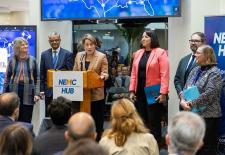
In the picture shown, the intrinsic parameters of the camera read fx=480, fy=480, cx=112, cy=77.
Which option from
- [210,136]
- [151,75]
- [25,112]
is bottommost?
[210,136]

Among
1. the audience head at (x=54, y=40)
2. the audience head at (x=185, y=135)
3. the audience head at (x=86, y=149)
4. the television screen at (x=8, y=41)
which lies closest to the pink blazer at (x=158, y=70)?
the audience head at (x=54, y=40)

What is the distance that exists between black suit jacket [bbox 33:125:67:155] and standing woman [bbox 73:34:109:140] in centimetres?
243

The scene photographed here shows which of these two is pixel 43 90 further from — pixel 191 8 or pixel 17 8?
pixel 17 8

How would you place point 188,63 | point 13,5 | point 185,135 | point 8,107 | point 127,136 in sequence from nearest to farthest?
point 185,135 → point 127,136 → point 8,107 → point 188,63 → point 13,5

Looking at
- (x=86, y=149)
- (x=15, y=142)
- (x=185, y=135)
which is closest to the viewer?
(x=86, y=149)

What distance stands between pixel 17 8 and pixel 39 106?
35.0 ft

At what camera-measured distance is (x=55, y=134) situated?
358 cm

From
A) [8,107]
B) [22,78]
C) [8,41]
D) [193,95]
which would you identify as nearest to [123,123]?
[8,107]

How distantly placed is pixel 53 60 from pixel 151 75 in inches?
56.8

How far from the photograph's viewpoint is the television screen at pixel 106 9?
6.30 meters

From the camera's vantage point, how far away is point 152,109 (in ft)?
19.7

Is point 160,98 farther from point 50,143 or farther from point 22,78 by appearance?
point 50,143

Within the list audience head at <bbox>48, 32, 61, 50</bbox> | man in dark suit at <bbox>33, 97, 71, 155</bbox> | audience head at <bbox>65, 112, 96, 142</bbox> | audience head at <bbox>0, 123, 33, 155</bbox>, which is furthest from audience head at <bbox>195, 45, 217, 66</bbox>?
audience head at <bbox>0, 123, 33, 155</bbox>

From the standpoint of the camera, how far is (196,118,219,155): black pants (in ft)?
17.1
